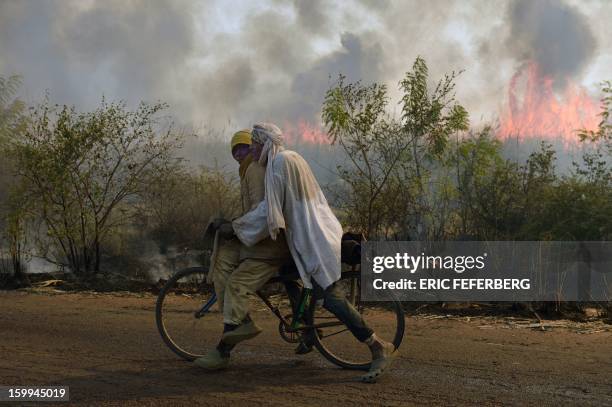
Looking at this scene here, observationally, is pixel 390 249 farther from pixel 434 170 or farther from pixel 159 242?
pixel 159 242

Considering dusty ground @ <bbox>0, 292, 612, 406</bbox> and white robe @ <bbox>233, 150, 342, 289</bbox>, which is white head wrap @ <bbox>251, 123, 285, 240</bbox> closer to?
white robe @ <bbox>233, 150, 342, 289</bbox>

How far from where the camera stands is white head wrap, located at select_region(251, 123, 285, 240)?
5.50m

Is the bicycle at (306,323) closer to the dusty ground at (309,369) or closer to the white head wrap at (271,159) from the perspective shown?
the dusty ground at (309,369)

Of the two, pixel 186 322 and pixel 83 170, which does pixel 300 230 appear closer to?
pixel 186 322

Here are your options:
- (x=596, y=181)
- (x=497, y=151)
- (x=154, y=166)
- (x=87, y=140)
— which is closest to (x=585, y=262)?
(x=596, y=181)

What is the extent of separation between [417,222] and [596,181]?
2.87 metres

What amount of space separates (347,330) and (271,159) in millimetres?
1635

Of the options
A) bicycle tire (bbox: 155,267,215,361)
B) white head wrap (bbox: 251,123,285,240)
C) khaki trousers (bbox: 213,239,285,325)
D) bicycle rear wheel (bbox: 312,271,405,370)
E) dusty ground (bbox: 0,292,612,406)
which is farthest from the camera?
bicycle tire (bbox: 155,267,215,361)

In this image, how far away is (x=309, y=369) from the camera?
5957 mm

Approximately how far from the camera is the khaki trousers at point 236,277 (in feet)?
18.7

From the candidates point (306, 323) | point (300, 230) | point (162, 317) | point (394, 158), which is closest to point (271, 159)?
point (300, 230)

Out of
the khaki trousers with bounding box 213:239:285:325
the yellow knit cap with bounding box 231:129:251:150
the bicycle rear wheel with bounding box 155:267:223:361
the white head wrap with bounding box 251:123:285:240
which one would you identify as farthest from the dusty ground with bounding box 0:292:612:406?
the yellow knit cap with bounding box 231:129:251:150

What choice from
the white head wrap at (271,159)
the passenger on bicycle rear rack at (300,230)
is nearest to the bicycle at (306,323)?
the passenger on bicycle rear rack at (300,230)

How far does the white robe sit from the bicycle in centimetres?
33
